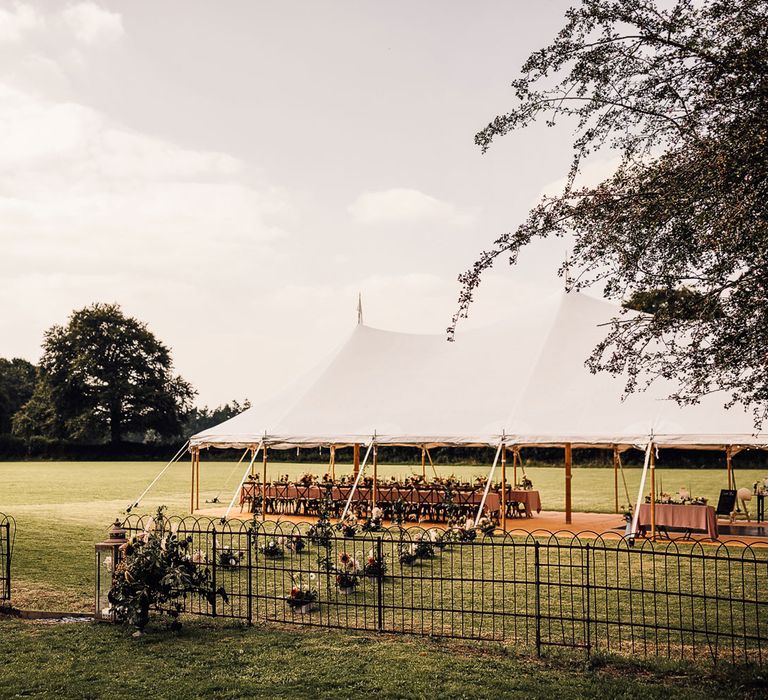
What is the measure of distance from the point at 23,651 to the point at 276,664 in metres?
2.21

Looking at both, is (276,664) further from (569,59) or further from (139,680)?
(569,59)

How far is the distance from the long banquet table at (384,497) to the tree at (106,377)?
42.7 m

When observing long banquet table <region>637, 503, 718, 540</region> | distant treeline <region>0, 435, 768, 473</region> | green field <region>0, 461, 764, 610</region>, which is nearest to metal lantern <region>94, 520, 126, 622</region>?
green field <region>0, 461, 764, 610</region>

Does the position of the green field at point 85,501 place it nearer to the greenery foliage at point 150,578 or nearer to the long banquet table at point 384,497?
the greenery foliage at point 150,578

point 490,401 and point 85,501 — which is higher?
point 490,401

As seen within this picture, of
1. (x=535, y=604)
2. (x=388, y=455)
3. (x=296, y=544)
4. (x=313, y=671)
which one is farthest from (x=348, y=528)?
(x=388, y=455)

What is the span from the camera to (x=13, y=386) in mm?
71000

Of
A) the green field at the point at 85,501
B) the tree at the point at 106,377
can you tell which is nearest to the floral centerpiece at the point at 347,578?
the green field at the point at 85,501

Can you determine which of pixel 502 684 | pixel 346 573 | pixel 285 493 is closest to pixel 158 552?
pixel 346 573

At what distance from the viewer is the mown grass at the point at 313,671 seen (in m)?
5.86

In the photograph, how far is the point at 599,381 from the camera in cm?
1639

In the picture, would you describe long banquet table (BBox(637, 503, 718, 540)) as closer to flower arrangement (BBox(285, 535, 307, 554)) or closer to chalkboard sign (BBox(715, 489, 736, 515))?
chalkboard sign (BBox(715, 489, 736, 515))

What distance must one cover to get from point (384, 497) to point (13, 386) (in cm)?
6173

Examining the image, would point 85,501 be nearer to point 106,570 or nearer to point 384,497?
point 384,497
